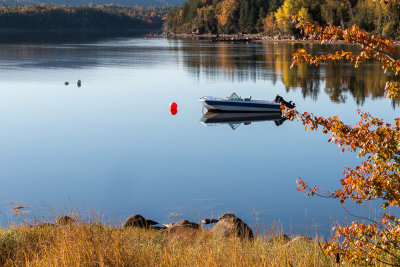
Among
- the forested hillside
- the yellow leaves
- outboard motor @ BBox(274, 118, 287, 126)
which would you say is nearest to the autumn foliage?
outboard motor @ BBox(274, 118, 287, 126)

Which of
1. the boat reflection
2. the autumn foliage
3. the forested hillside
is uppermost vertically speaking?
the forested hillside

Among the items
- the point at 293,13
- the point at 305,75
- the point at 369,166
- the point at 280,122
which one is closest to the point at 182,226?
the point at 369,166

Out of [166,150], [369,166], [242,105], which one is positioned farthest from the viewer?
[242,105]

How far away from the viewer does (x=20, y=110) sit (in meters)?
37.7

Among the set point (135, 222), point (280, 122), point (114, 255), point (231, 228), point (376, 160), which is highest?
point (376, 160)

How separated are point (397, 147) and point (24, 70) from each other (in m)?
59.5

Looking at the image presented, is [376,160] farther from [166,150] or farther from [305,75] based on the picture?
[305,75]

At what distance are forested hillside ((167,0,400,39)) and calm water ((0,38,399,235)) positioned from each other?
25005 mm

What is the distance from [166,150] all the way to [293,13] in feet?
215

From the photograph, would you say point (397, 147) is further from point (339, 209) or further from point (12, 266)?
point (339, 209)

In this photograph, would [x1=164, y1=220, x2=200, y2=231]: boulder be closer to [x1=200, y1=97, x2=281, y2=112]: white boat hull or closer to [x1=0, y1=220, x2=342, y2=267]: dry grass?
[x1=0, y1=220, x2=342, y2=267]: dry grass

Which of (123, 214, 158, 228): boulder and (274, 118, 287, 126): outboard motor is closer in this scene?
(123, 214, 158, 228): boulder

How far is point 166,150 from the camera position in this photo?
26328 mm

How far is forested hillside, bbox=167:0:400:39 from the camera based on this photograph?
352ft
